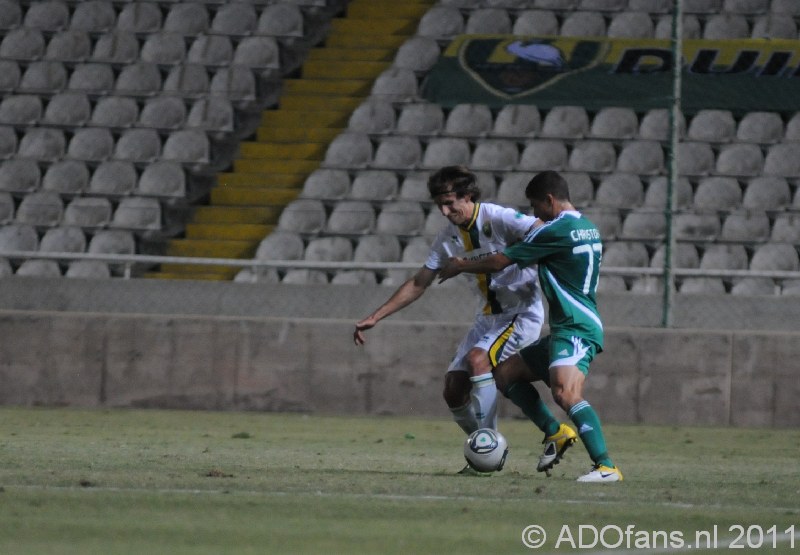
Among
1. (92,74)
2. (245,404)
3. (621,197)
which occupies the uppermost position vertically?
(92,74)

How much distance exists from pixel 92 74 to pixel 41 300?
523 centimetres

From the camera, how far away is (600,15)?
1955 cm

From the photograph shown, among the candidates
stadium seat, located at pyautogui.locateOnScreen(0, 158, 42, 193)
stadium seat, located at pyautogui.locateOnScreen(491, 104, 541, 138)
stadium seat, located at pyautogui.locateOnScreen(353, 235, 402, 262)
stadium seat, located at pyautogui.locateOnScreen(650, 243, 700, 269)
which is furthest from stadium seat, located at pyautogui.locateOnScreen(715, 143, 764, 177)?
stadium seat, located at pyautogui.locateOnScreen(0, 158, 42, 193)

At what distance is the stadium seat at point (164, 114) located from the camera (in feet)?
→ 63.0

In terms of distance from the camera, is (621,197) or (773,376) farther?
(621,197)

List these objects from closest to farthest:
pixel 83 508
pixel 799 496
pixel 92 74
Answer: pixel 83 508 < pixel 799 496 < pixel 92 74

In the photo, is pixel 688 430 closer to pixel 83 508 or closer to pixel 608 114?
pixel 608 114

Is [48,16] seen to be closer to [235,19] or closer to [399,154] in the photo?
[235,19]

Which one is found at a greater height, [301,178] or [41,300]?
[301,178]

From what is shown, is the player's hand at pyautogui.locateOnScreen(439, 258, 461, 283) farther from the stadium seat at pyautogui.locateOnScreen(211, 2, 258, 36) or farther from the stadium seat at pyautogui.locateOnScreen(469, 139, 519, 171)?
the stadium seat at pyautogui.locateOnScreen(211, 2, 258, 36)

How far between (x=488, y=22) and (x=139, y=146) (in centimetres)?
464

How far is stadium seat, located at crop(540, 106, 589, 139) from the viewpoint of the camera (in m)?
18.2

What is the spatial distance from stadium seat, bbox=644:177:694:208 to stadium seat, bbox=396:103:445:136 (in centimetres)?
269

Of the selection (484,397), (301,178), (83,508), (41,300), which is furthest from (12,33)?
(83,508)
